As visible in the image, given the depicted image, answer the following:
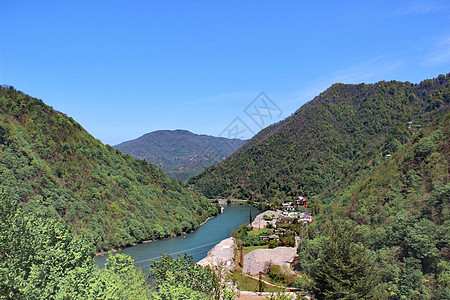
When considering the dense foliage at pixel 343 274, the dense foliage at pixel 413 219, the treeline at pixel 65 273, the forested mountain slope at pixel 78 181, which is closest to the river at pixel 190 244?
the forested mountain slope at pixel 78 181

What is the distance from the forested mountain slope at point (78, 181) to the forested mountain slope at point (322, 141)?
1668 inches

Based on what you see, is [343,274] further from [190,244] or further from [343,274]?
[190,244]

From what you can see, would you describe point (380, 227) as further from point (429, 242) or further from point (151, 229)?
point (151, 229)

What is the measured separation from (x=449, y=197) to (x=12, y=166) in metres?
48.3

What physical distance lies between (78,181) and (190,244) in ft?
68.8

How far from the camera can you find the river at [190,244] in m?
42.2

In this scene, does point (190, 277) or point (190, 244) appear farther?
point (190, 244)

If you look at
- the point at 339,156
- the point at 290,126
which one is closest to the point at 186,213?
the point at 339,156

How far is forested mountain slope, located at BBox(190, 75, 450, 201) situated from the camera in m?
99.3

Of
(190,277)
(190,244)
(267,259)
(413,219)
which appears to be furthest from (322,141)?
(190,277)

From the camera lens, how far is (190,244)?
165 feet

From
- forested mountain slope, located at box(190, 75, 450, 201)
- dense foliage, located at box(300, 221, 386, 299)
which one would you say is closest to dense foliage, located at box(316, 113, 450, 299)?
dense foliage, located at box(300, 221, 386, 299)

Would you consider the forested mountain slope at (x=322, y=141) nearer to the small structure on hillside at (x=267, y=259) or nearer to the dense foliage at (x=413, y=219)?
the small structure on hillside at (x=267, y=259)

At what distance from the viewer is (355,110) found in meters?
128
